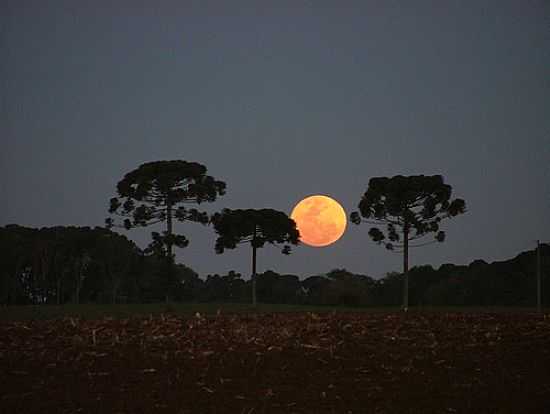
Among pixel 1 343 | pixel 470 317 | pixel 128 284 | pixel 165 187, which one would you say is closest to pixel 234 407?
pixel 1 343

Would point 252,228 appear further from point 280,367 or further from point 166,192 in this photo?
point 280,367

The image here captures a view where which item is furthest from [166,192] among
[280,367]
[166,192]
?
[280,367]

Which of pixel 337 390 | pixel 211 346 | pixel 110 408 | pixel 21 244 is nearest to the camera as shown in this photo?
pixel 110 408

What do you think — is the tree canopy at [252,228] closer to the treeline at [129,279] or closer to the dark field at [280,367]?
the treeline at [129,279]

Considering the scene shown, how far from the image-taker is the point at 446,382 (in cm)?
1008

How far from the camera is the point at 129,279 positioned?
70125 millimetres

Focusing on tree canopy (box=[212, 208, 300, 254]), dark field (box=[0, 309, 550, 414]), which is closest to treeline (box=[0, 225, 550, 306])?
tree canopy (box=[212, 208, 300, 254])

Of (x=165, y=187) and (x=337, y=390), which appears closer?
(x=337, y=390)

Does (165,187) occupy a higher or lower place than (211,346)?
higher

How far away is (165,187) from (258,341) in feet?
88.6

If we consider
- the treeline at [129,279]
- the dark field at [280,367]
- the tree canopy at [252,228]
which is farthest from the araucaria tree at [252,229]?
the dark field at [280,367]

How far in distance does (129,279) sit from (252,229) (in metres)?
32.2

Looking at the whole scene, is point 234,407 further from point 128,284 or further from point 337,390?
point 128,284

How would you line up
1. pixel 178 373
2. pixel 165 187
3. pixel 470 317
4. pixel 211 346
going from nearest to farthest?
pixel 178 373
pixel 211 346
pixel 470 317
pixel 165 187
